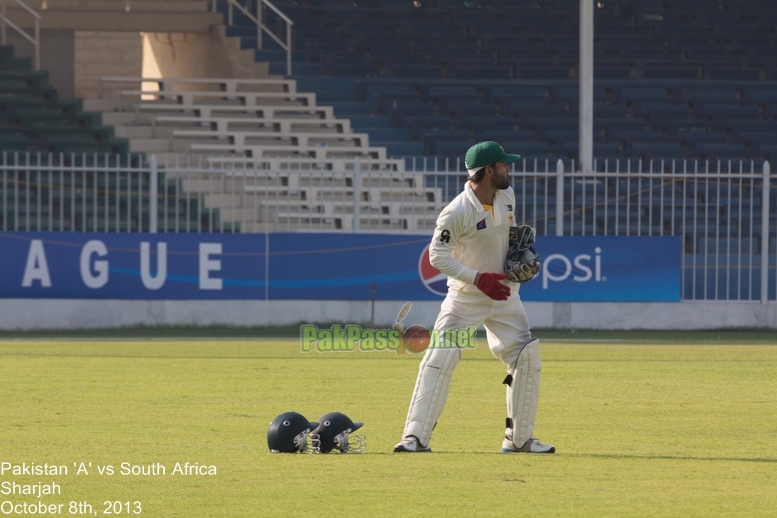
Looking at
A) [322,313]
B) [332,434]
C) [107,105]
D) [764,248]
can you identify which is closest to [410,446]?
[332,434]

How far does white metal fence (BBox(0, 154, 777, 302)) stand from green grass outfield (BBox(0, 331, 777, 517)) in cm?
334

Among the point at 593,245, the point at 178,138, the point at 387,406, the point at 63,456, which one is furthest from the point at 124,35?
the point at 63,456

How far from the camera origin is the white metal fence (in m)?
17.3

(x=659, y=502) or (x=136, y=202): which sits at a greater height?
(x=136, y=202)

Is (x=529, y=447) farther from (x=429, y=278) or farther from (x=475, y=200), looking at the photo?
(x=429, y=278)

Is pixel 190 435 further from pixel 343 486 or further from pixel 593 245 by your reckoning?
pixel 593 245

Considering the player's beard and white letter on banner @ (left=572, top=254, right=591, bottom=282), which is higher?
the player's beard

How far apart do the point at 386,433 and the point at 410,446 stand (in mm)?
996

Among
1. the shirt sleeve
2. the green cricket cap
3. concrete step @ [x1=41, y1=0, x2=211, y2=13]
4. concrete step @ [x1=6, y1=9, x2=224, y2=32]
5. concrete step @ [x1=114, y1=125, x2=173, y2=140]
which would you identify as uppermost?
concrete step @ [x1=41, y1=0, x2=211, y2=13]

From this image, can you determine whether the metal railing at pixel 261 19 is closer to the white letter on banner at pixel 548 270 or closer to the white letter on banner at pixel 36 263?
the white letter on banner at pixel 36 263

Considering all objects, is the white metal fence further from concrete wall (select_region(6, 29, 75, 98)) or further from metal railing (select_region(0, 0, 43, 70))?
concrete wall (select_region(6, 29, 75, 98))

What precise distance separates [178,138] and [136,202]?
4646mm

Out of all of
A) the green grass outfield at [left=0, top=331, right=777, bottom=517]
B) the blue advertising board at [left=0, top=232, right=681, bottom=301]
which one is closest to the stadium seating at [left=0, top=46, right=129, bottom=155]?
the blue advertising board at [left=0, top=232, right=681, bottom=301]

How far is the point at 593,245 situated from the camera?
17.4 m
